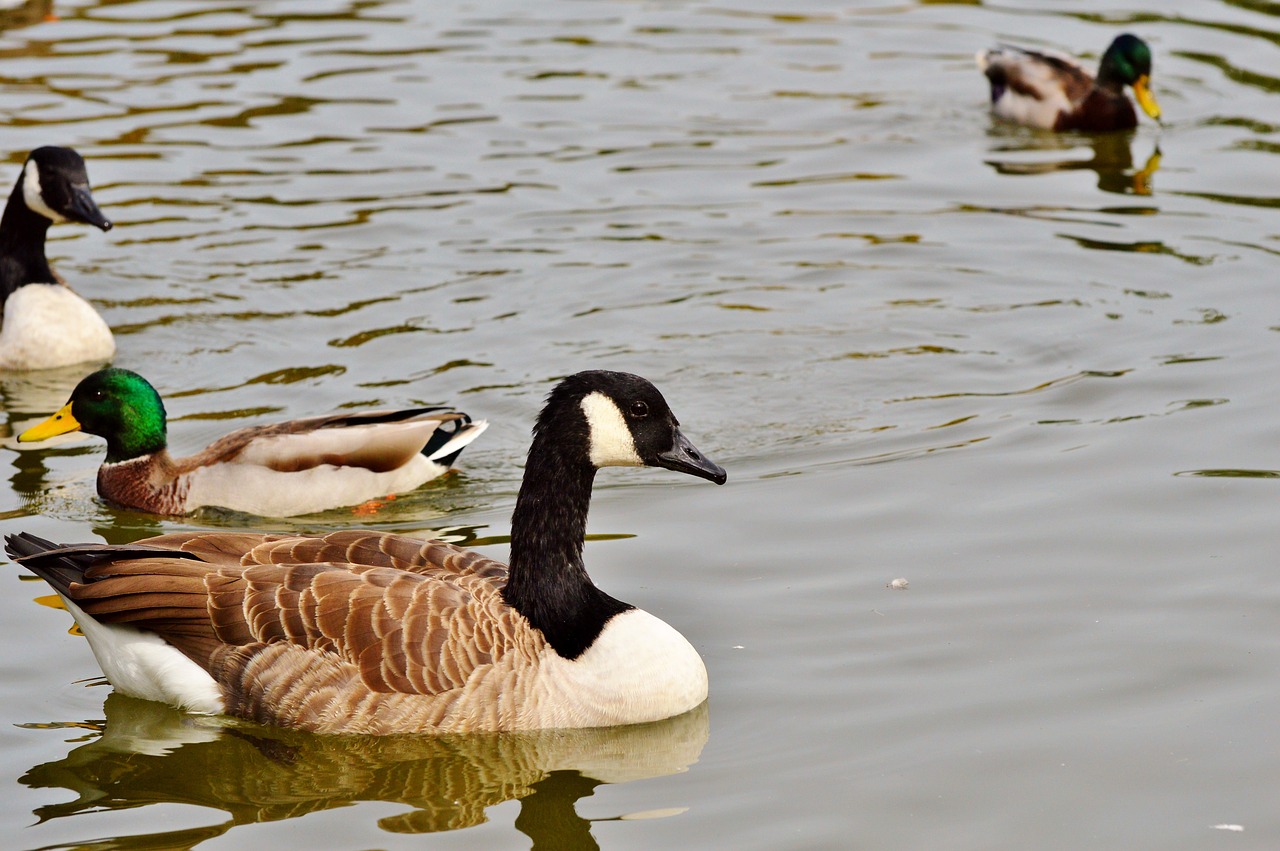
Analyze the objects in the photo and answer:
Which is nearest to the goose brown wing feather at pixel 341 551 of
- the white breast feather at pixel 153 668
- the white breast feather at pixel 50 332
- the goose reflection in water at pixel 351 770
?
the white breast feather at pixel 153 668

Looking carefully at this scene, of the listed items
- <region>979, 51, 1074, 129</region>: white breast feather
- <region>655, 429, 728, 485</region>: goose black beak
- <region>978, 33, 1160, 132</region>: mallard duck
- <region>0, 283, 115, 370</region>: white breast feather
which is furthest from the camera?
<region>979, 51, 1074, 129</region>: white breast feather

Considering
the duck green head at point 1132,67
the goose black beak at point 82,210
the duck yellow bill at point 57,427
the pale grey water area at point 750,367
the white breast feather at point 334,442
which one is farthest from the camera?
the duck green head at point 1132,67

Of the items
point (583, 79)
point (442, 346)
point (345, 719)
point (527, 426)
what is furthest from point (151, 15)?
point (345, 719)

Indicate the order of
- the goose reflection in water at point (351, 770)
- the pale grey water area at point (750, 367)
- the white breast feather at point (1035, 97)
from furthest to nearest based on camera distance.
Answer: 1. the white breast feather at point (1035, 97)
2. the pale grey water area at point (750, 367)
3. the goose reflection in water at point (351, 770)

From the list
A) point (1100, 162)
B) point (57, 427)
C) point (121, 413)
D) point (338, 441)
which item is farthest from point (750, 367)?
point (1100, 162)

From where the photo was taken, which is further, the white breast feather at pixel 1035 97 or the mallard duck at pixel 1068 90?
the white breast feather at pixel 1035 97

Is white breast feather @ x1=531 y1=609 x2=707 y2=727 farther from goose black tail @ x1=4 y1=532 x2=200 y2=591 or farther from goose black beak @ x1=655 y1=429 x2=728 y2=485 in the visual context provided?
goose black tail @ x1=4 y1=532 x2=200 y2=591

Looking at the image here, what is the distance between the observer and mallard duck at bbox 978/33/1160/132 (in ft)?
62.2

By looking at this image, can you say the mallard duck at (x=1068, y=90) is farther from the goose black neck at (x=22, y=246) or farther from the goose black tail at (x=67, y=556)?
the goose black tail at (x=67, y=556)

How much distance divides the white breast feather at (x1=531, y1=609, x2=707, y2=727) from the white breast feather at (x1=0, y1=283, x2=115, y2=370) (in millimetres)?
6891

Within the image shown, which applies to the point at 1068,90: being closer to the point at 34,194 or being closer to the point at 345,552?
A: the point at 34,194


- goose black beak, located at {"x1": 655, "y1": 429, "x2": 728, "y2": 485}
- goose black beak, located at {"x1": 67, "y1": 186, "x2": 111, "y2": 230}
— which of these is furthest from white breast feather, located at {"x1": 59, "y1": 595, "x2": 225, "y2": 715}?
goose black beak, located at {"x1": 67, "y1": 186, "x2": 111, "y2": 230}

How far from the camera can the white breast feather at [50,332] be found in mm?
13516

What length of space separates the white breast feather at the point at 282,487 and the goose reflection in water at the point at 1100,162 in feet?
30.1
